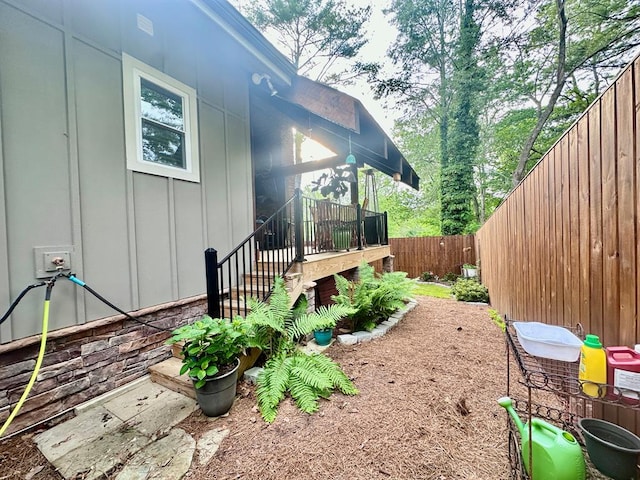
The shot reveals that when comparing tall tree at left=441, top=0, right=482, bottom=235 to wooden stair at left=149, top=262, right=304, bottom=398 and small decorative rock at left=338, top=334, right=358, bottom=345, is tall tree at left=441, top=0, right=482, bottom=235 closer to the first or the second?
small decorative rock at left=338, top=334, right=358, bottom=345

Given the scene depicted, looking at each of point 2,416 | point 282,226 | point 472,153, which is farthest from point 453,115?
point 2,416

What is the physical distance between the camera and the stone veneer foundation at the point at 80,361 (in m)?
2.20

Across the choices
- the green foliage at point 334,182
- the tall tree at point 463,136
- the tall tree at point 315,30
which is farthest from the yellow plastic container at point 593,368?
the tall tree at point 463,136

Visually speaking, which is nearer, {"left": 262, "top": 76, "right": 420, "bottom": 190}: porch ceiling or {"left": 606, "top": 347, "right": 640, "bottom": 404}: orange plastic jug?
{"left": 606, "top": 347, "right": 640, "bottom": 404}: orange plastic jug

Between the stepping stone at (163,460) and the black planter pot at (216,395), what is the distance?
236mm

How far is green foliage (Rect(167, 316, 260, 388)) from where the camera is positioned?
225 centimetres

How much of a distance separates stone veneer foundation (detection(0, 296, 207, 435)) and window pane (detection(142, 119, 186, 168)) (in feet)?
6.08

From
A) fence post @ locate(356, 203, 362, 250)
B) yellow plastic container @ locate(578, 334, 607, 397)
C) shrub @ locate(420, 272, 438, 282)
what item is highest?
fence post @ locate(356, 203, 362, 250)

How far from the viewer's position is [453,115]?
461 inches

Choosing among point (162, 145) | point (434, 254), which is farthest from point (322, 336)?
point (434, 254)

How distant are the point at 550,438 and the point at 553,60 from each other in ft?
45.5

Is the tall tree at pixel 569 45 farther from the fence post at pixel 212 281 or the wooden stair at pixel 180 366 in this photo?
the fence post at pixel 212 281

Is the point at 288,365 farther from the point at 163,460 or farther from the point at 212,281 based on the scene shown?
the point at 212,281

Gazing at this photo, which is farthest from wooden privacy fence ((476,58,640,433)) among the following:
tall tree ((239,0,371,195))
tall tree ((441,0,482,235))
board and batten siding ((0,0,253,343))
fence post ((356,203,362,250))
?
tall tree ((441,0,482,235))
